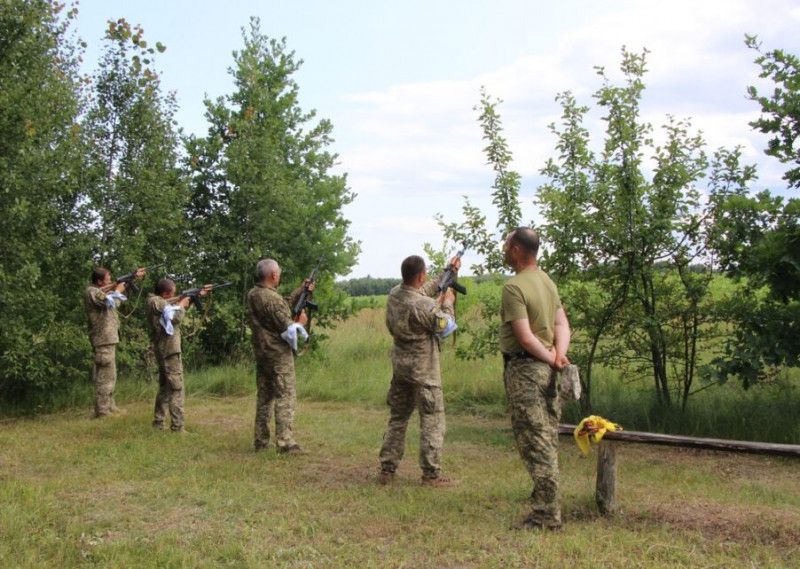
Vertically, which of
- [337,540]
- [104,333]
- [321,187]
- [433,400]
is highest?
[321,187]

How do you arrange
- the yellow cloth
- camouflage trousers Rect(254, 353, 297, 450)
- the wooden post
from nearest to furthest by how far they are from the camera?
the yellow cloth
the wooden post
camouflage trousers Rect(254, 353, 297, 450)

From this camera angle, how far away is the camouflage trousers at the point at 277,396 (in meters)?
8.33

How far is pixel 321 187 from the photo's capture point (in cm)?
1534

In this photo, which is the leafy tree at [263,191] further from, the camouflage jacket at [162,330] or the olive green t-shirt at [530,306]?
the olive green t-shirt at [530,306]

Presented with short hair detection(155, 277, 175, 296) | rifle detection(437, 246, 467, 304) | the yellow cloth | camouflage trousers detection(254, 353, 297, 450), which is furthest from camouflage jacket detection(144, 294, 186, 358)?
the yellow cloth

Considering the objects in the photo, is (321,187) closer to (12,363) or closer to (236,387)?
(236,387)

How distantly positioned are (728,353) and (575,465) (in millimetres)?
2154

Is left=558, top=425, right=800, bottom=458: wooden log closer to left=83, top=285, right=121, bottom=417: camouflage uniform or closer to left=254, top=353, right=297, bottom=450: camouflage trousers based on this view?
left=254, top=353, right=297, bottom=450: camouflage trousers

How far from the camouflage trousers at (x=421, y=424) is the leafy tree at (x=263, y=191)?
25.1ft

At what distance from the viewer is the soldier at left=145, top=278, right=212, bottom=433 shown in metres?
9.67

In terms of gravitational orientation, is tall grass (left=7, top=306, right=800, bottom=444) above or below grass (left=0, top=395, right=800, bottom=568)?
above

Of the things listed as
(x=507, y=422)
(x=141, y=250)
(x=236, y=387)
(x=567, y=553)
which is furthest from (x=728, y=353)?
(x=141, y=250)

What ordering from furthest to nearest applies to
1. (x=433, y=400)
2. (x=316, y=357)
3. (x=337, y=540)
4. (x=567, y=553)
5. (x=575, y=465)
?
1. (x=316, y=357)
2. (x=575, y=465)
3. (x=433, y=400)
4. (x=337, y=540)
5. (x=567, y=553)

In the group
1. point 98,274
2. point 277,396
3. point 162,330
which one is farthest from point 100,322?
point 277,396
